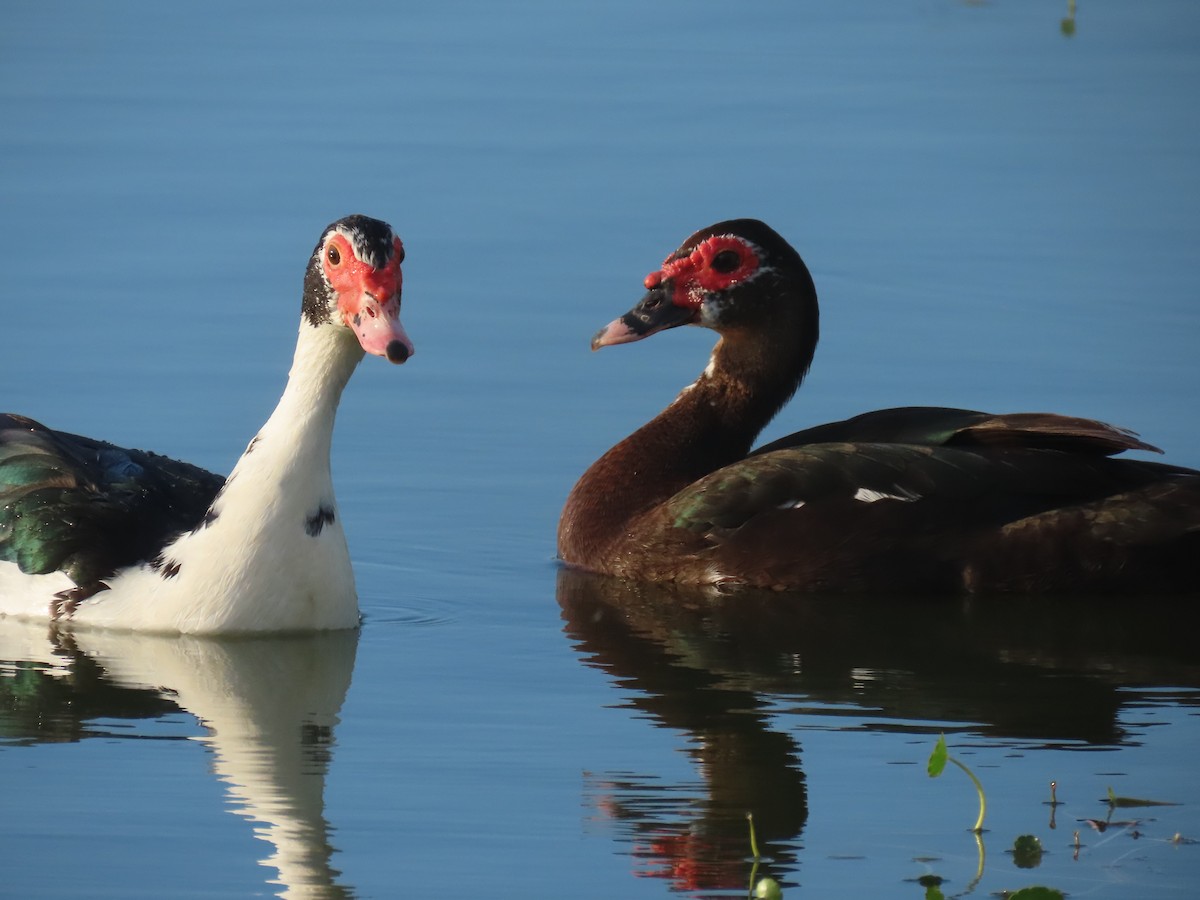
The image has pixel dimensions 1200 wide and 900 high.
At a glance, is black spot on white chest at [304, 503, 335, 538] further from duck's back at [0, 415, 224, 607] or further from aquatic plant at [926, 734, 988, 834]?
aquatic plant at [926, 734, 988, 834]

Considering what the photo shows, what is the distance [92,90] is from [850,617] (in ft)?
33.8

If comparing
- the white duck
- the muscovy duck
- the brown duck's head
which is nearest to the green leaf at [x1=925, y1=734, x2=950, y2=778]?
the white duck

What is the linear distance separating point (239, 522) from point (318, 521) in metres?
0.29

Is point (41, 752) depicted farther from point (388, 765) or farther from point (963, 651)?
point (963, 651)

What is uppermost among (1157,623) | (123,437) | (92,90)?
(92,90)

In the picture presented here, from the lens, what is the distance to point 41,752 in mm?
8547

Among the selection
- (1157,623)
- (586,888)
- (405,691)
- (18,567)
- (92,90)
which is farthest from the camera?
(92,90)

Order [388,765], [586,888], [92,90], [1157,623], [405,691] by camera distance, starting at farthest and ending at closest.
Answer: [92,90] → [1157,623] → [405,691] → [388,765] → [586,888]

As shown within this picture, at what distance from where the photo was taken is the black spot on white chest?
967 centimetres

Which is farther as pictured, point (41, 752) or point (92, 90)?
point (92, 90)

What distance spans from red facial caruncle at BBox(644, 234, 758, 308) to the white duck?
2.66 meters

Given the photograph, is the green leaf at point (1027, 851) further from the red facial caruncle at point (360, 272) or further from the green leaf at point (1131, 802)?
the red facial caruncle at point (360, 272)

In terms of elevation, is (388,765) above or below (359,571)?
below

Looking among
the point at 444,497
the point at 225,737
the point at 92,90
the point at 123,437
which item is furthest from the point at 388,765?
the point at 92,90
